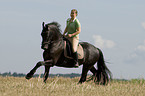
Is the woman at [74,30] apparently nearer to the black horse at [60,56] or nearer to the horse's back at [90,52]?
the black horse at [60,56]

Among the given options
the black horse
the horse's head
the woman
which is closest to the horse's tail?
the black horse

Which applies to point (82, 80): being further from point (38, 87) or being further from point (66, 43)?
point (38, 87)

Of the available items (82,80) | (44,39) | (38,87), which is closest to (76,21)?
(44,39)

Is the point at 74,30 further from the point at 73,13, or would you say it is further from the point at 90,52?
the point at 90,52

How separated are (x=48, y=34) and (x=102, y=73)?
3599 mm

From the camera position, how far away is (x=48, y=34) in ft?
29.6

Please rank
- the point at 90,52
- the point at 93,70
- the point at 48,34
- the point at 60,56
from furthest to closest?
the point at 93,70 < the point at 90,52 < the point at 60,56 < the point at 48,34

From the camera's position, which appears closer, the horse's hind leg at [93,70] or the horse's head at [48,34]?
the horse's head at [48,34]

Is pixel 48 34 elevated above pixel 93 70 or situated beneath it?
elevated above

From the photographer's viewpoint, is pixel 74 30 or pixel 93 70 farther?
pixel 93 70

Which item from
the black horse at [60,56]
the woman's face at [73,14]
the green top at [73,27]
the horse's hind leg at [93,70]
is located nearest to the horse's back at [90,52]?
the black horse at [60,56]

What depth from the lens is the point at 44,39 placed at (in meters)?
8.97

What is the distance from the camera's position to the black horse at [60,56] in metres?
8.98

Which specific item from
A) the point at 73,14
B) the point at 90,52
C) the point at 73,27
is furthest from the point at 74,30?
the point at 90,52
